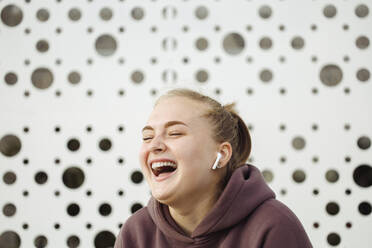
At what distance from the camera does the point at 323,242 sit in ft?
4.58

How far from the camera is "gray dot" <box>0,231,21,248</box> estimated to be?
1.45m

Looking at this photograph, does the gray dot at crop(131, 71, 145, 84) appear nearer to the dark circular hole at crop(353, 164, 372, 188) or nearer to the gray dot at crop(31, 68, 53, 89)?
the gray dot at crop(31, 68, 53, 89)

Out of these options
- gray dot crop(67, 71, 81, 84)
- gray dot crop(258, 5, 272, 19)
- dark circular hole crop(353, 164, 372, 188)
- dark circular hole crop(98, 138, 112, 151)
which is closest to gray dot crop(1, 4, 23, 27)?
gray dot crop(67, 71, 81, 84)

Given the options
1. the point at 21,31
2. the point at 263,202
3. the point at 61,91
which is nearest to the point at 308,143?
the point at 263,202

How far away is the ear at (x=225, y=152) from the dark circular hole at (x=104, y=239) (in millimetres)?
651

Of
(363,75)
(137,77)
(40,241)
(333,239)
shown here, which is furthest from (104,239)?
(363,75)

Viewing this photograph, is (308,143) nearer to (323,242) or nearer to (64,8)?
(323,242)

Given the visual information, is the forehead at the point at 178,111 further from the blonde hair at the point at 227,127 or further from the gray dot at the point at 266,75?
the gray dot at the point at 266,75

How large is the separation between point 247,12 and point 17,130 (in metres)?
0.92

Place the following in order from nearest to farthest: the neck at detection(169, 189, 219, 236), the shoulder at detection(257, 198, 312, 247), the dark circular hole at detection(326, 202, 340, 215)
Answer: the shoulder at detection(257, 198, 312, 247) < the neck at detection(169, 189, 219, 236) < the dark circular hole at detection(326, 202, 340, 215)

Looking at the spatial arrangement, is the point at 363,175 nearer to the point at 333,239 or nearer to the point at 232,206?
the point at 333,239

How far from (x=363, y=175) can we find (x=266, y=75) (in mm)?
480

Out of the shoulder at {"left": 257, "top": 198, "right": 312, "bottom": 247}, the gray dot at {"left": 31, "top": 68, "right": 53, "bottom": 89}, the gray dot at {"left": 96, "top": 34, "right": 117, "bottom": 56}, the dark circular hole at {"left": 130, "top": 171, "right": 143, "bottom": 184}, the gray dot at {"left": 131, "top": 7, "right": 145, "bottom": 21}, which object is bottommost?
the shoulder at {"left": 257, "top": 198, "right": 312, "bottom": 247}

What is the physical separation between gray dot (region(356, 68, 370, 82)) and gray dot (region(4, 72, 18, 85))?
1219 millimetres
